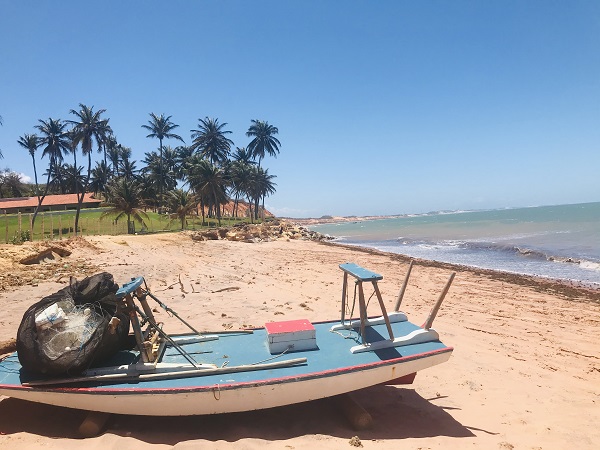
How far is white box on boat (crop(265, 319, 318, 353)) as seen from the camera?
17.5 ft

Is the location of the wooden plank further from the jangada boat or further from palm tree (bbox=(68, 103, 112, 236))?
palm tree (bbox=(68, 103, 112, 236))

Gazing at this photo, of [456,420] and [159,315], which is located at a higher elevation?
[159,315]

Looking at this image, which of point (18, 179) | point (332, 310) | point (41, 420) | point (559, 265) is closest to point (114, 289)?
point (41, 420)

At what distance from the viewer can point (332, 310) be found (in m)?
10.3

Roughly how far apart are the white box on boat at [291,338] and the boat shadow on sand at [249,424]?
832mm

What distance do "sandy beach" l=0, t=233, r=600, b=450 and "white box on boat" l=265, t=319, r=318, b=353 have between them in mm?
835

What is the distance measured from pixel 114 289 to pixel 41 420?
1800 millimetres

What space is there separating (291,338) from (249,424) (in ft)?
3.99

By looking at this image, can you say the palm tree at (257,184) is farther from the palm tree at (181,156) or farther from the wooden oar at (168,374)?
the wooden oar at (168,374)

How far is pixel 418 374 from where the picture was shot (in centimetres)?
661

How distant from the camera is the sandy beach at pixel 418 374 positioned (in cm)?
460

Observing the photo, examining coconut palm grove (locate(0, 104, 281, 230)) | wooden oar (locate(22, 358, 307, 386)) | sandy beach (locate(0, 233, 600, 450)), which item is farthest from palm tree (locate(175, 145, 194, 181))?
wooden oar (locate(22, 358, 307, 386))

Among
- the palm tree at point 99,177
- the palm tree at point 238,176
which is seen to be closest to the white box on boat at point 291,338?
the palm tree at point 238,176

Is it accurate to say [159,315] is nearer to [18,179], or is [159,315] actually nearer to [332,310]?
[332,310]
